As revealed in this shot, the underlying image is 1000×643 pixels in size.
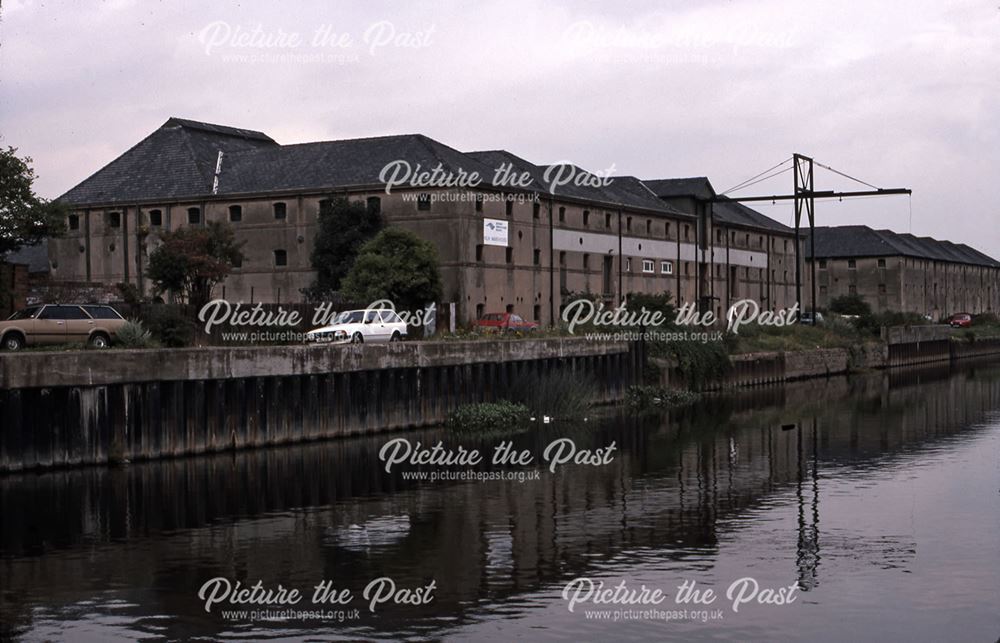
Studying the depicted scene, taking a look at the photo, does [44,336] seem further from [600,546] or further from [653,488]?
[600,546]

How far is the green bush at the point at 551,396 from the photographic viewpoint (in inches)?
1737

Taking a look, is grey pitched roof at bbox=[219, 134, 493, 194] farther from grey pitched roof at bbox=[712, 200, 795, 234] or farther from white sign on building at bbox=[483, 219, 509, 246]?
grey pitched roof at bbox=[712, 200, 795, 234]

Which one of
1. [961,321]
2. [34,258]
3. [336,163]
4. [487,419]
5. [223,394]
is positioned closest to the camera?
→ [223,394]

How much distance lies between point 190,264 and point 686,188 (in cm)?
4558

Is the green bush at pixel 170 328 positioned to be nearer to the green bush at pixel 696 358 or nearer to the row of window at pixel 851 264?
the green bush at pixel 696 358

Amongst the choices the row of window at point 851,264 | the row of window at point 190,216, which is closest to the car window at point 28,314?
the row of window at point 190,216

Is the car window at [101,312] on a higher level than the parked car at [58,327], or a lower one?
higher

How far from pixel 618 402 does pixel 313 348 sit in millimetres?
19785

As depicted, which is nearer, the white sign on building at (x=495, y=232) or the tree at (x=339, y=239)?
the tree at (x=339, y=239)

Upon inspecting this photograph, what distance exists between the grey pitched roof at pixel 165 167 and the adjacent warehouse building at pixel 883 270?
227ft

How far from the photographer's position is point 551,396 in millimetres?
44250

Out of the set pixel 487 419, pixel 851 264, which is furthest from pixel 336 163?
pixel 851 264

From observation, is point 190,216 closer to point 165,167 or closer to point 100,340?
point 165,167

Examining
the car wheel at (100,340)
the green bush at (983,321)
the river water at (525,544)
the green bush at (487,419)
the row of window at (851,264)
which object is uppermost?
the row of window at (851,264)
